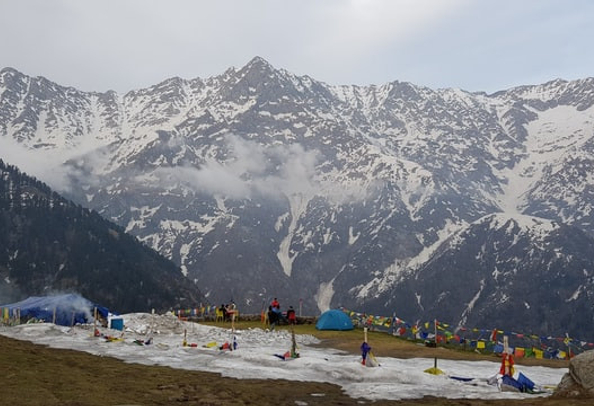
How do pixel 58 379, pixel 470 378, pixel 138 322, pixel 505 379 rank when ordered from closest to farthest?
pixel 58 379 → pixel 505 379 → pixel 470 378 → pixel 138 322

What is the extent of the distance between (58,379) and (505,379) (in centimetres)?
1797

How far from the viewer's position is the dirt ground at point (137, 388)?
19266 mm

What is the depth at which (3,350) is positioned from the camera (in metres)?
26.6

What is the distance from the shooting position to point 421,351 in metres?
44.5

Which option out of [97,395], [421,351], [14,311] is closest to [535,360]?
[421,351]

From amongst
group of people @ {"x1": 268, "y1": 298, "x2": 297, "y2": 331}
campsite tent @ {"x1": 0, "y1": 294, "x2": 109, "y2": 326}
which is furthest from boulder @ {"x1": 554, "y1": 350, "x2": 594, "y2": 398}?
campsite tent @ {"x1": 0, "y1": 294, "x2": 109, "y2": 326}

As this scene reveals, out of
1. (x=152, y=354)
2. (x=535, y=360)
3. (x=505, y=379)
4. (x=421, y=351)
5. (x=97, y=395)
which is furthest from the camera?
(x=421, y=351)

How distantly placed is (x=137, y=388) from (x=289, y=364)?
10.7 m

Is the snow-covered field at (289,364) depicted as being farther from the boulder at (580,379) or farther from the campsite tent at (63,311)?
the campsite tent at (63,311)

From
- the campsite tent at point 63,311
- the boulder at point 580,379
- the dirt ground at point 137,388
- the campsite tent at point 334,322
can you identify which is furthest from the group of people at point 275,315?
the boulder at point 580,379

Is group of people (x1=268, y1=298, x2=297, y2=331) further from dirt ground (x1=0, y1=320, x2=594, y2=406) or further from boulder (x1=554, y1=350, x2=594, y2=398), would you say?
boulder (x1=554, y1=350, x2=594, y2=398)

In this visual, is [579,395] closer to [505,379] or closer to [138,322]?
[505,379]

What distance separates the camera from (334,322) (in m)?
63.2

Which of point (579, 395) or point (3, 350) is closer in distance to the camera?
point (579, 395)
